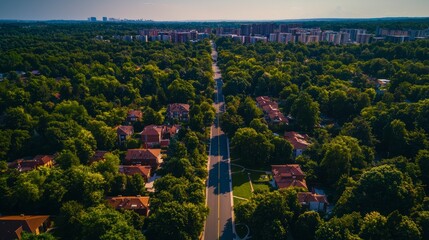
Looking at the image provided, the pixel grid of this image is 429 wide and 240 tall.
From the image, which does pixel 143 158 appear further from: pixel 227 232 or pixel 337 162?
pixel 337 162

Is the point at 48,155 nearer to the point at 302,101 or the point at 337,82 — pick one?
the point at 302,101

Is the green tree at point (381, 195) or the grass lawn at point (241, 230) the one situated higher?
the green tree at point (381, 195)

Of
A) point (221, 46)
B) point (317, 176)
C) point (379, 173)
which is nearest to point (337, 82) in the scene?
point (317, 176)

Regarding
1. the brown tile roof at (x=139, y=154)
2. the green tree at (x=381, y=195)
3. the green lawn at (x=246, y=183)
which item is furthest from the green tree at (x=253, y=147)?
the green tree at (x=381, y=195)

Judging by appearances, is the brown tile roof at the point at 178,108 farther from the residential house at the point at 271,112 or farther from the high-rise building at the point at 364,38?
the high-rise building at the point at 364,38

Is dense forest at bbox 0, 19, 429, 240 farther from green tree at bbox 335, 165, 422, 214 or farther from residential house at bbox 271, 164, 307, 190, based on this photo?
residential house at bbox 271, 164, 307, 190

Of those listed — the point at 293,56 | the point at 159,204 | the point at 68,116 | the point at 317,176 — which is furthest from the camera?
the point at 293,56
